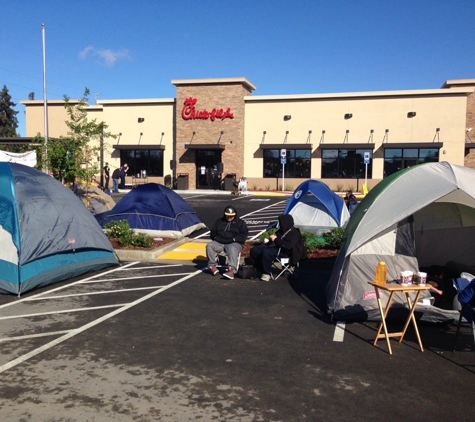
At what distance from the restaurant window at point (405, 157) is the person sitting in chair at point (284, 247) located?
84.1 ft

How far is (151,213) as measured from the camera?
1377 centimetres

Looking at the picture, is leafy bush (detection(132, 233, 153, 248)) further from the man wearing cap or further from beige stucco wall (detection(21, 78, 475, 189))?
beige stucco wall (detection(21, 78, 475, 189))

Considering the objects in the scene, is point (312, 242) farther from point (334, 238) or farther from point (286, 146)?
point (286, 146)

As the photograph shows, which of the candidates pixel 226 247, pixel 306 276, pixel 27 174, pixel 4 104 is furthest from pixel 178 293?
pixel 4 104

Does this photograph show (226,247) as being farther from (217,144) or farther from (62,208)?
(217,144)

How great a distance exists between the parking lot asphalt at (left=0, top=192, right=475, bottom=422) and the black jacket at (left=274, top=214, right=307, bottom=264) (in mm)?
1092

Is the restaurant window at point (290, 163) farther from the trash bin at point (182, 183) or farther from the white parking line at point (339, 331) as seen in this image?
the white parking line at point (339, 331)

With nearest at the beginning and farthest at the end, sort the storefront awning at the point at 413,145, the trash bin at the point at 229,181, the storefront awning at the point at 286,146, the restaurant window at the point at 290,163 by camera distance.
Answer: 1. the storefront awning at the point at 413,145
2. the storefront awning at the point at 286,146
3. the trash bin at the point at 229,181
4. the restaurant window at the point at 290,163

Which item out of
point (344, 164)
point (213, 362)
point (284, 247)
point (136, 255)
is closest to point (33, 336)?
point (213, 362)

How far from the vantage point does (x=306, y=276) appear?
998 centimetres

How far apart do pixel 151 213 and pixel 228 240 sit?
14.8ft

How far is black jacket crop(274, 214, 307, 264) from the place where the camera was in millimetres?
9273

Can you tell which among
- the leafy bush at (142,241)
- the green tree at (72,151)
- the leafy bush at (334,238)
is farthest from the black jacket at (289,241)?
the green tree at (72,151)

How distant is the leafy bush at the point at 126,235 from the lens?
12102 millimetres
